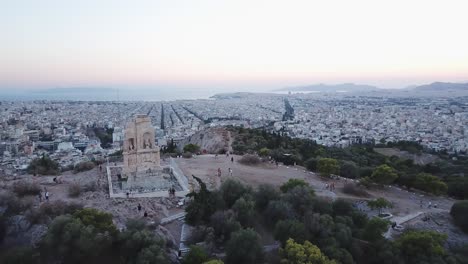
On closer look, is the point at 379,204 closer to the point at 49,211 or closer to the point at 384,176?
the point at 384,176

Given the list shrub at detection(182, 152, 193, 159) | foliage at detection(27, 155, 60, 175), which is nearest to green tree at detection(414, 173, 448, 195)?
shrub at detection(182, 152, 193, 159)

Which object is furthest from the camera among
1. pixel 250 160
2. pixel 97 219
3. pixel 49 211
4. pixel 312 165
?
pixel 250 160

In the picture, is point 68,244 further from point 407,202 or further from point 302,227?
point 407,202

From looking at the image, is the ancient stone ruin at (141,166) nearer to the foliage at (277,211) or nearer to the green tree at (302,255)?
the foliage at (277,211)

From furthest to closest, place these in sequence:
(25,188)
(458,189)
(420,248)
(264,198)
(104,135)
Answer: (104,135)
(458,189)
(25,188)
(264,198)
(420,248)

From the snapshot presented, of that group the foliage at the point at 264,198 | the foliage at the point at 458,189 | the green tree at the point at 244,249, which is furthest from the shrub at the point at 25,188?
the foliage at the point at 458,189

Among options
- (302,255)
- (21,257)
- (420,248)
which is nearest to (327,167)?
(420,248)
